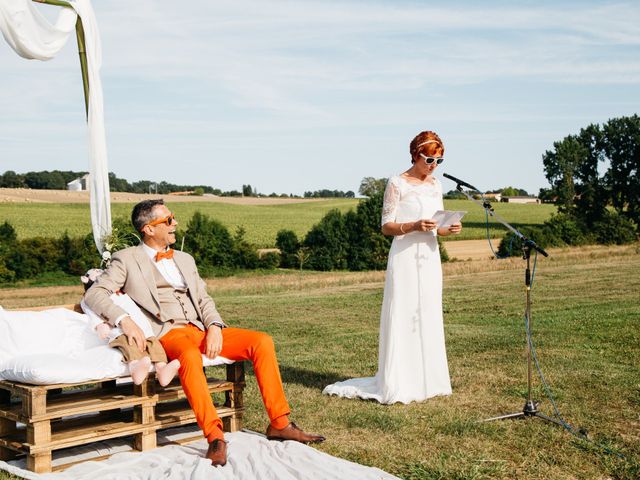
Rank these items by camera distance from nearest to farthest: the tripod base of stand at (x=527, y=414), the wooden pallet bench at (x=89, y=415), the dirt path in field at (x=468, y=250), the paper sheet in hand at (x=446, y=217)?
the wooden pallet bench at (x=89, y=415)
the tripod base of stand at (x=527, y=414)
the paper sheet in hand at (x=446, y=217)
the dirt path in field at (x=468, y=250)

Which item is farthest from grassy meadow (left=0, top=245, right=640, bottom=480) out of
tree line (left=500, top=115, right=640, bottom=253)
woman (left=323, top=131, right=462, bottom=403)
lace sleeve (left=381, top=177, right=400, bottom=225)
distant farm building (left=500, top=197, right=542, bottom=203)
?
distant farm building (left=500, top=197, right=542, bottom=203)

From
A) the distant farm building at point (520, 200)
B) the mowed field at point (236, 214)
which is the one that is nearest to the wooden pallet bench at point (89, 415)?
the mowed field at point (236, 214)

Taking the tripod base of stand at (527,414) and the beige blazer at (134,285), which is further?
the tripod base of stand at (527,414)

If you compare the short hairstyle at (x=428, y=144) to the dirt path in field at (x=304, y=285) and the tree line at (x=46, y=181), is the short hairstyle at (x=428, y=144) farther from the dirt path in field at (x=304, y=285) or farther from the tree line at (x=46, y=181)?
the tree line at (x=46, y=181)

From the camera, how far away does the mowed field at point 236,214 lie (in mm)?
47312

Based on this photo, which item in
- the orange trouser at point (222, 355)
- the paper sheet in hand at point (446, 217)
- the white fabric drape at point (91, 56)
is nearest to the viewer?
the orange trouser at point (222, 355)

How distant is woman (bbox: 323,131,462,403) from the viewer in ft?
25.5

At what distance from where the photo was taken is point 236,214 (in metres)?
64.6

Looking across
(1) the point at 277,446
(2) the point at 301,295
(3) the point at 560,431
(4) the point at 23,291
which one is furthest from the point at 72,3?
(4) the point at 23,291

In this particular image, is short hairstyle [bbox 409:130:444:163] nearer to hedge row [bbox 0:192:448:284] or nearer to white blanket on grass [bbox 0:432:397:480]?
white blanket on grass [bbox 0:432:397:480]

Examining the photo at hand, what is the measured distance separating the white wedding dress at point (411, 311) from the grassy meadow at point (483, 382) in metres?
0.26

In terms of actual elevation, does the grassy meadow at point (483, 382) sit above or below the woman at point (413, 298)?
below

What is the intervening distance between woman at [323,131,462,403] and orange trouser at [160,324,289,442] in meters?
1.80

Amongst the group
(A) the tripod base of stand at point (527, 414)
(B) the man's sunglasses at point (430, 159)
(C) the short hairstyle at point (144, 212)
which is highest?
(B) the man's sunglasses at point (430, 159)
